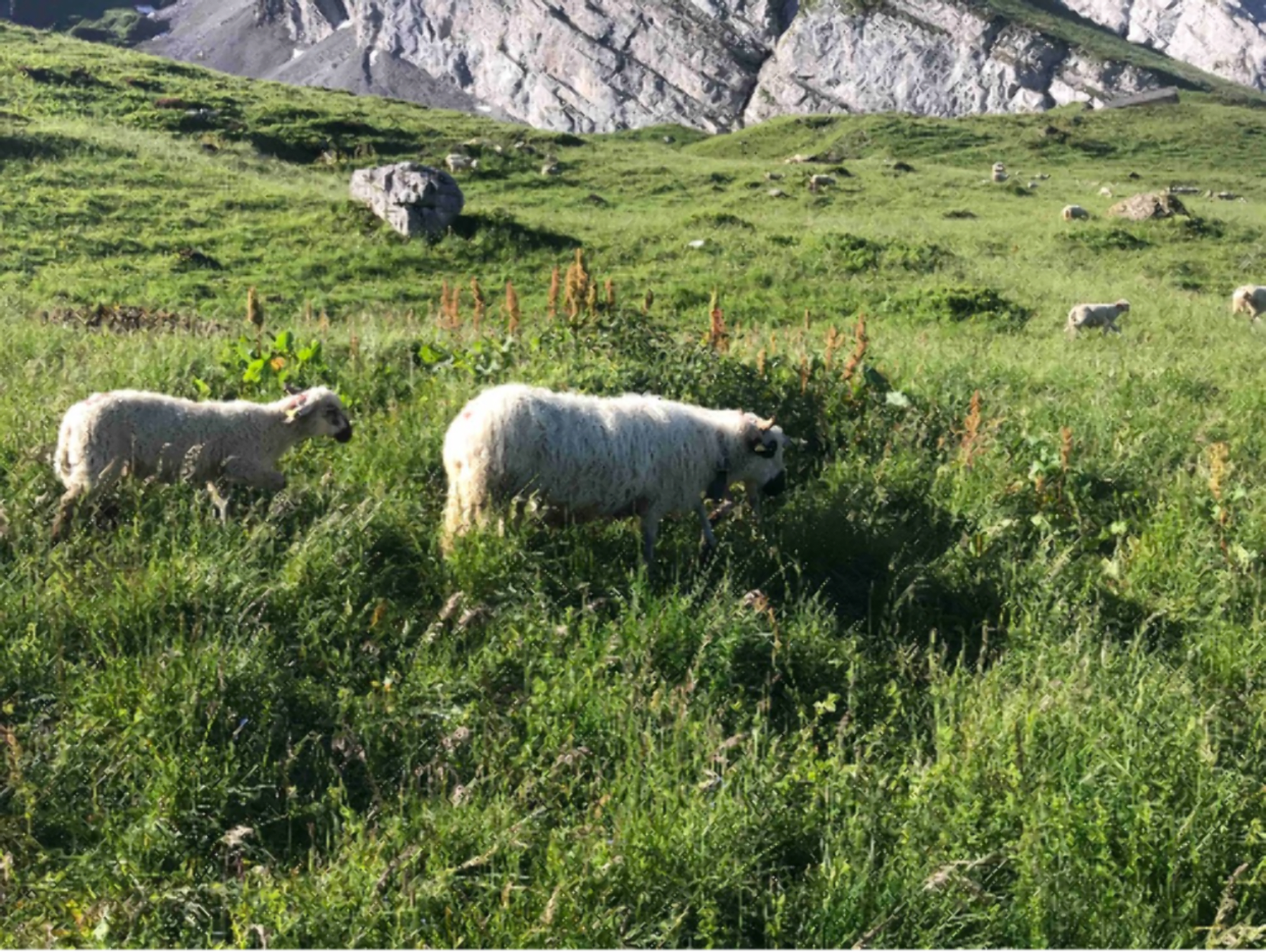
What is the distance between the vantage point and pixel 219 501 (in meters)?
4.89

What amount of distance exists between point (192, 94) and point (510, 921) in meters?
44.8

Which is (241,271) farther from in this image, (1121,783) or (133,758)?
(1121,783)

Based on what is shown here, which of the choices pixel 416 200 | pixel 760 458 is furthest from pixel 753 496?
pixel 416 200

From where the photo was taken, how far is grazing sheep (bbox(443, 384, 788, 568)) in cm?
528

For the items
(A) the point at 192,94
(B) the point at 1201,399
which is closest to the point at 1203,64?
(A) the point at 192,94

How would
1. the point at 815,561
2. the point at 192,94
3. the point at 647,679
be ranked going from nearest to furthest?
the point at 647,679 < the point at 815,561 < the point at 192,94

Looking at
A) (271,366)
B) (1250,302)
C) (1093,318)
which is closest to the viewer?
(271,366)

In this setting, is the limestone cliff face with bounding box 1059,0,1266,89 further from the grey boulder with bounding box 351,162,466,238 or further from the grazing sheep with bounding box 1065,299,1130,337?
the grey boulder with bounding box 351,162,466,238

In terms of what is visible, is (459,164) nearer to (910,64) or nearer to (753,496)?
(753,496)

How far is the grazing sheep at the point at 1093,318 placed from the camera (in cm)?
1494

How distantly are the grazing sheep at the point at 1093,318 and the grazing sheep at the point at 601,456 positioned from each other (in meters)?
11.0

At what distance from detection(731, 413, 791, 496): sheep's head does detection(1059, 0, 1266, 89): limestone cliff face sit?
640 feet

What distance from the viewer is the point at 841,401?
311 inches

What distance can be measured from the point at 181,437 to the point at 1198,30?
721 feet
